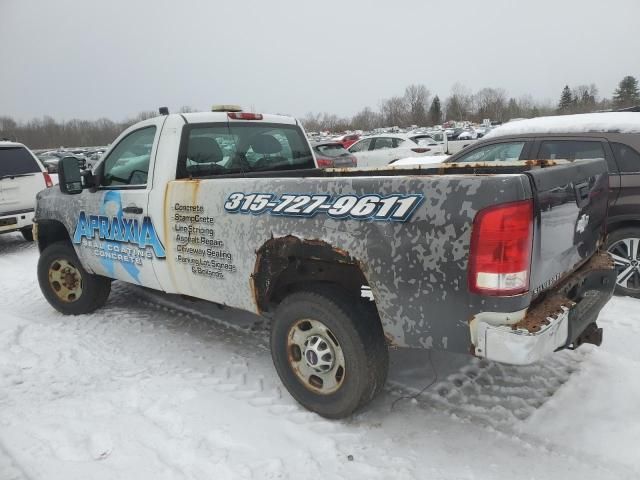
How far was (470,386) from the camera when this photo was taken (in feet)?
11.4

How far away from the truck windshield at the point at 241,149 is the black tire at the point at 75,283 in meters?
1.94

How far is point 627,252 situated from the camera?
195 inches

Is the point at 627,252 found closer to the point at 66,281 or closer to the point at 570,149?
the point at 570,149

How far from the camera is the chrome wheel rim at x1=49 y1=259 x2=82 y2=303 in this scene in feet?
16.9

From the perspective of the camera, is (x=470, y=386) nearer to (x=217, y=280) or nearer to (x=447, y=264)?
(x=447, y=264)

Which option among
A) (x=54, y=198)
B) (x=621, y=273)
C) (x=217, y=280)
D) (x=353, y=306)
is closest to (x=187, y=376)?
(x=217, y=280)

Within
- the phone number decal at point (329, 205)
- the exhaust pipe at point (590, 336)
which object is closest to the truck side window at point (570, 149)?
the exhaust pipe at point (590, 336)

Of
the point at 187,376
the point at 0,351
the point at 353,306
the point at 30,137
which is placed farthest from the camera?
the point at 30,137

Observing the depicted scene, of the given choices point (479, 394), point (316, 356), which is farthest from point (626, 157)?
point (316, 356)

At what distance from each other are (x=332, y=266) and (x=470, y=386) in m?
1.35

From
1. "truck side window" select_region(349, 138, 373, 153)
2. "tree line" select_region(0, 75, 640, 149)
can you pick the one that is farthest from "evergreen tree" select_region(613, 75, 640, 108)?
"truck side window" select_region(349, 138, 373, 153)

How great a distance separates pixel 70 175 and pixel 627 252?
5.38 meters

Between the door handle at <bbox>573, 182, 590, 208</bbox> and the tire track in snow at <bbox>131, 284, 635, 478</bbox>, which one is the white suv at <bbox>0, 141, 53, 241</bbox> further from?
the door handle at <bbox>573, 182, 590, 208</bbox>

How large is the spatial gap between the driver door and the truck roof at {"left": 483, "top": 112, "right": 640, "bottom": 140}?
158 inches
